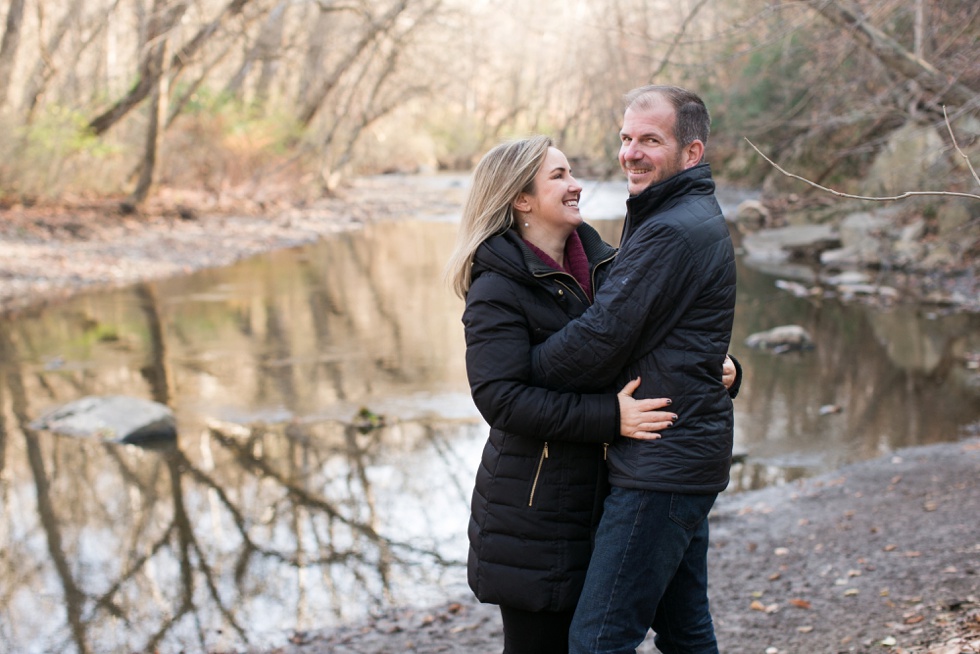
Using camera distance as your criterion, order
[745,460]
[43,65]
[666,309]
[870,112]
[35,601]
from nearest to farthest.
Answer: [666,309], [35,601], [745,460], [870,112], [43,65]

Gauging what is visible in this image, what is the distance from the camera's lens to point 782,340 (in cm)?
1159

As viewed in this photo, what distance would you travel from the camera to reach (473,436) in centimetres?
841

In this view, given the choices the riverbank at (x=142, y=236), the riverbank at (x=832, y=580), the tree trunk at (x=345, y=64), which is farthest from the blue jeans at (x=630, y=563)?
the tree trunk at (x=345, y=64)

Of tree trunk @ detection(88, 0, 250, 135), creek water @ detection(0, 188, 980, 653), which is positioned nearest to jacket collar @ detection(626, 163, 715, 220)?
creek water @ detection(0, 188, 980, 653)

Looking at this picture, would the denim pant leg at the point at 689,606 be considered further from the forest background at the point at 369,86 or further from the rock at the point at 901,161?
the rock at the point at 901,161

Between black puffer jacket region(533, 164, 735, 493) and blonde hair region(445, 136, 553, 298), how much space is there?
36 centimetres

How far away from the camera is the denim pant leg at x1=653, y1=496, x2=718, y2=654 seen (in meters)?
2.81

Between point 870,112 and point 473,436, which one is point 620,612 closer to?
point 473,436

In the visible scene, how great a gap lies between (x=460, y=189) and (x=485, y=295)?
3788 cm

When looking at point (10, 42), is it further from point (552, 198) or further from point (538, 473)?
point (538, 473)

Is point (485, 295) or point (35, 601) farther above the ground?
point (485, 295)

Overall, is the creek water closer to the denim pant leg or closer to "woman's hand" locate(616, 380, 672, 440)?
the denim pant leg

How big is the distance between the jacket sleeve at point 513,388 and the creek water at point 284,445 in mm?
3029

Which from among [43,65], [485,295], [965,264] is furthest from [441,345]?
[43,65]
